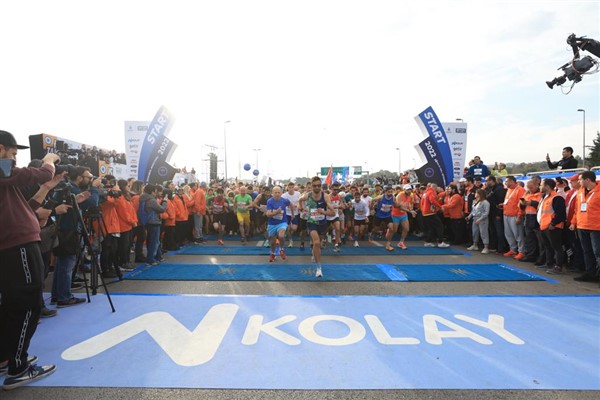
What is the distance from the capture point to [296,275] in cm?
733

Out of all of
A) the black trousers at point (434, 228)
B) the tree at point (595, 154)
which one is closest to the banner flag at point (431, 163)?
the black trousers at point (434, 228)

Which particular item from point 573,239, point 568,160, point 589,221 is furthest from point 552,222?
point 568,160

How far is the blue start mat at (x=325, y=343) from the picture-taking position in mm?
3270

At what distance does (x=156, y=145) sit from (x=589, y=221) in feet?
41.6

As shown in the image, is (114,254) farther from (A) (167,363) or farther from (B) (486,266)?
(B) (486,266)

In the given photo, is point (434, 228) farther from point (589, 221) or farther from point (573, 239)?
point (589, 221)

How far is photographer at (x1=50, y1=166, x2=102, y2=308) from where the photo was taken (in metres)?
5.07

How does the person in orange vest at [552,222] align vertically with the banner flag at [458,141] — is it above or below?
below

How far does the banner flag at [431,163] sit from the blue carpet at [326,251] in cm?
282

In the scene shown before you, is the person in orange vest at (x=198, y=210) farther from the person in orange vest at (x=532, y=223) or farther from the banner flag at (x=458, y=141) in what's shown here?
A: the banner flag at (x=458, y=141)

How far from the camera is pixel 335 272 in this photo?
7582 mm

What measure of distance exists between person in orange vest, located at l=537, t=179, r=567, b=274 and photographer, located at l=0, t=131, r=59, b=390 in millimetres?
8819

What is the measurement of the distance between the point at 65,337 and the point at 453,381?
14.3 feet

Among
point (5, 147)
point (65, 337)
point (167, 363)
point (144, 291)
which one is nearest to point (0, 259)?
point (5, 147)
